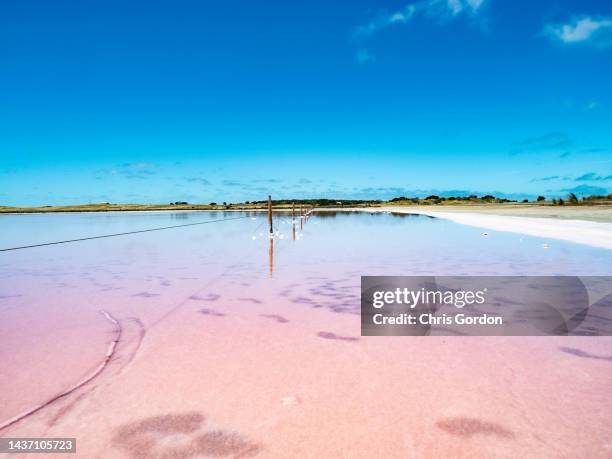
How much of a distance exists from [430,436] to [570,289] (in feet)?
24.7

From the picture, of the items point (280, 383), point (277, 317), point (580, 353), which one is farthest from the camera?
point (277, 317)

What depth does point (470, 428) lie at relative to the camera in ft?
11.3

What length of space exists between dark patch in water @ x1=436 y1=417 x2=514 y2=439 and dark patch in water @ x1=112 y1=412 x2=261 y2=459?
5.15 ft

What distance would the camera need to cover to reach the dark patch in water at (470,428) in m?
3.35

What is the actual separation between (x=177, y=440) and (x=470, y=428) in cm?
238

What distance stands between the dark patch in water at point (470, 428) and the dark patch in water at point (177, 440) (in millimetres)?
1571

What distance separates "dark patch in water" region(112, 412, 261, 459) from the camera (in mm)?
3154

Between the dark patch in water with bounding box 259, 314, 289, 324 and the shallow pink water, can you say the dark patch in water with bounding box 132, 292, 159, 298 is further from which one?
the dark patch in water with bounding box 259, 314, 289, 324

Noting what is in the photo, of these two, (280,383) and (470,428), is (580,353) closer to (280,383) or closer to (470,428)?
(470,428)

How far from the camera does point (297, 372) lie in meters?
4.67

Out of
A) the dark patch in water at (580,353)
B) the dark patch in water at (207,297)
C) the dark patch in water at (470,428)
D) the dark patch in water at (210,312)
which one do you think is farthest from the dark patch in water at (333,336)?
the dark patch in water at (207,297)

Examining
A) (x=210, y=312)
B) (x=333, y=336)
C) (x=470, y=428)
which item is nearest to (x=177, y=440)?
(x=470, y=428)

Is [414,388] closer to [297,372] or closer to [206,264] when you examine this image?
[297,372]

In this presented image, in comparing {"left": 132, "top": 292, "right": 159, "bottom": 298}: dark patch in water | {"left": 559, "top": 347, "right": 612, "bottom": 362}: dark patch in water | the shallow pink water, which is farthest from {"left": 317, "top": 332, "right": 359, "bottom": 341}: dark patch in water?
{"left": 132, "top": 292, "right": 159, "bottom": 298}: dark patch in water
